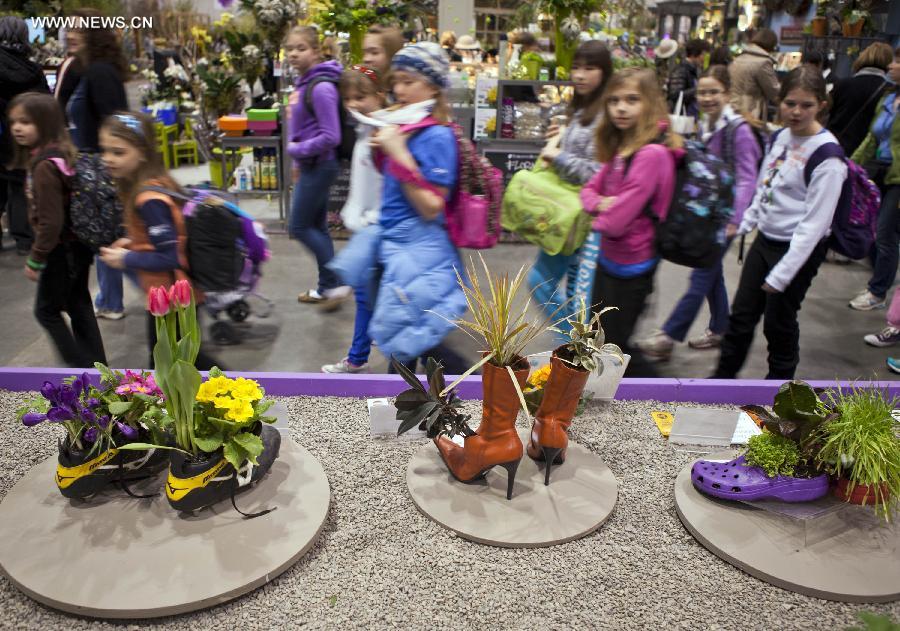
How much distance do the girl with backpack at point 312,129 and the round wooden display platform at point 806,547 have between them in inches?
94.1

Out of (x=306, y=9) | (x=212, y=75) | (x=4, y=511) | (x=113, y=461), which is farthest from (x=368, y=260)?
(x=306, y=9)

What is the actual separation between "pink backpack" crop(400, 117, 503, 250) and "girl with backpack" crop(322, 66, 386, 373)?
277mm

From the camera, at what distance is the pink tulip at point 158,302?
1606mm

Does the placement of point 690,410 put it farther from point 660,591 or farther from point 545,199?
point 545,199

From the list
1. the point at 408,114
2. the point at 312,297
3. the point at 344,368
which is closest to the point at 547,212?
the point at 408,114

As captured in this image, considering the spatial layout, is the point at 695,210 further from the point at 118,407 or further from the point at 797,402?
the point at 118,407

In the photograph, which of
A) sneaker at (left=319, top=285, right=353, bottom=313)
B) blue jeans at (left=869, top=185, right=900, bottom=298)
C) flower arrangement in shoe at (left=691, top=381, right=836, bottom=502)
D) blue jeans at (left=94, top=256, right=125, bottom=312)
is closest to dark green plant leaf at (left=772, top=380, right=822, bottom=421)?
flower arrangement in shoe at (left=691, top=381, right=836, bottom=502)

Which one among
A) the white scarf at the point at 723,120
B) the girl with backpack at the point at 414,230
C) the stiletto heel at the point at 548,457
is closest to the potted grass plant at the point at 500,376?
the stiletto heel at the point at 548,457

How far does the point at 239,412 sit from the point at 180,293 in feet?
0.99

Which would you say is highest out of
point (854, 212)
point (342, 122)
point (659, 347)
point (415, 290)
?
point (342, 122)

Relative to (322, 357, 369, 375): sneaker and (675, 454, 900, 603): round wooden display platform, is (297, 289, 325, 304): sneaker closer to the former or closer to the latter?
(322, 357, 369, 375): sneaker

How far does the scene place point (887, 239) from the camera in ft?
13.6

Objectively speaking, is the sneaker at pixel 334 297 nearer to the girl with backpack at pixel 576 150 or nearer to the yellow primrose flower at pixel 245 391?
the girl with backpack at pixel 576 150

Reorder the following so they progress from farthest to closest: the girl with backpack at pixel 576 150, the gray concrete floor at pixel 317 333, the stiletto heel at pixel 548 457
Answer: the gray concrete floor at pixel 317 333 → the girl with backpack at pixel 576 150 → the stiletto heel at pixel 548 457
